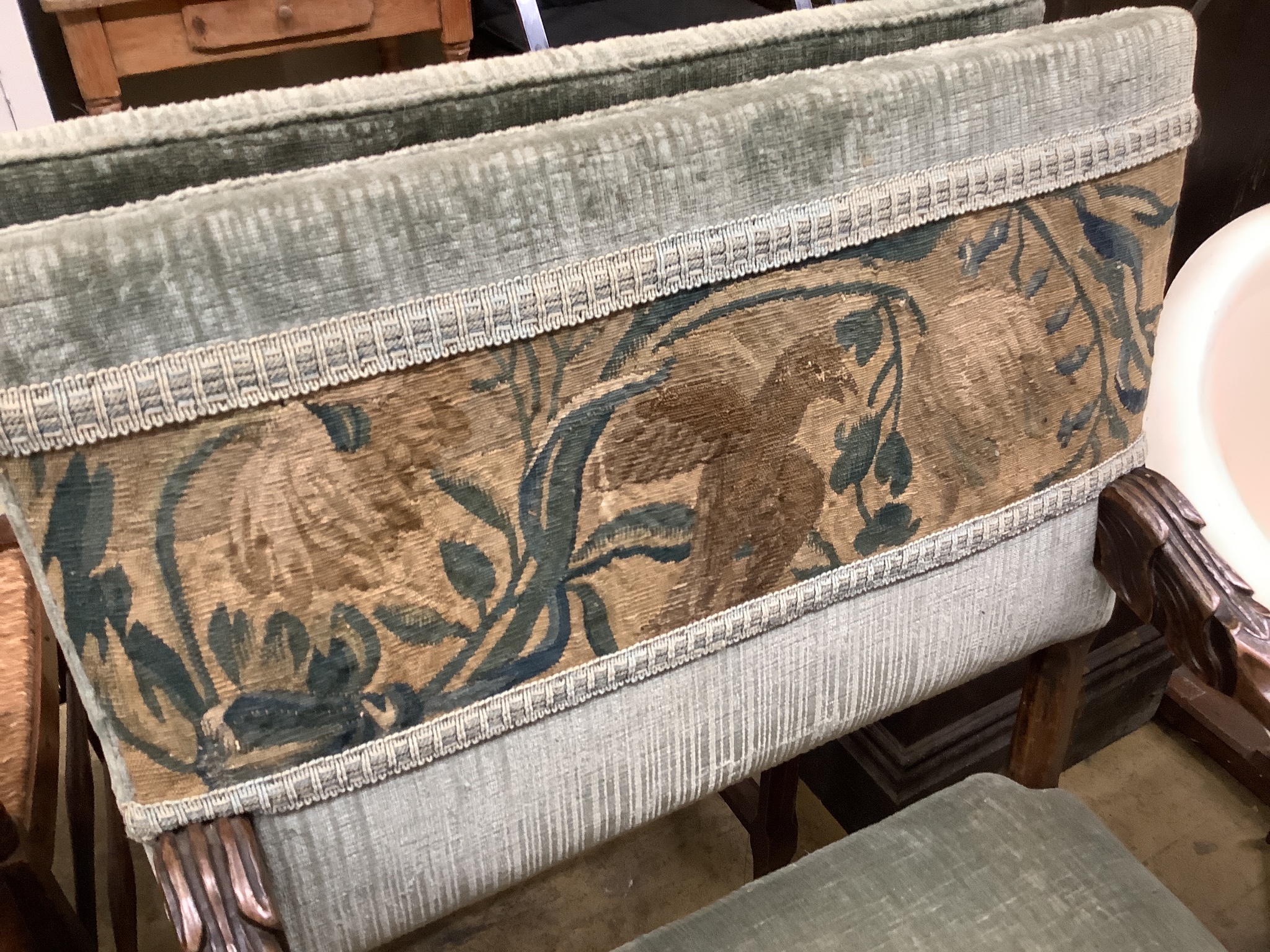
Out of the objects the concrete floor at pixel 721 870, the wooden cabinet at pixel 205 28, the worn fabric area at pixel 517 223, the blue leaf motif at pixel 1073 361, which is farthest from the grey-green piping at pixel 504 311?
the wooden cabinet at pixel 205 28

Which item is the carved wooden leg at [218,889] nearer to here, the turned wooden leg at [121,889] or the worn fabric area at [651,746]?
the worn fabric area at [651,746]

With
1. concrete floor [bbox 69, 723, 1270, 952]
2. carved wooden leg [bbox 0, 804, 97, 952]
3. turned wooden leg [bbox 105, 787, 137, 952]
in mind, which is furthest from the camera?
concrete floor [bbox 69, 723, 1270, 952]

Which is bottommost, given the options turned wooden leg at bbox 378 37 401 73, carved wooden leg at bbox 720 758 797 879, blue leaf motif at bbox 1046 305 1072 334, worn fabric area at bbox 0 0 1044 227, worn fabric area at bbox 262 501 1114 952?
carved wooden leg at bbox 720 758 797 879

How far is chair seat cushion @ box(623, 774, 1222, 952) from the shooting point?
0.65 m

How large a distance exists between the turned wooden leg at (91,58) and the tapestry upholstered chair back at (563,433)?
1.05m

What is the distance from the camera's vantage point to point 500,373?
1.57ft

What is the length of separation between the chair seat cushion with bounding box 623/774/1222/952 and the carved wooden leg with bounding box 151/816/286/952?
273 millimetres

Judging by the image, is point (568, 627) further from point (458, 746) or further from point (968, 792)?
point (968, 792)

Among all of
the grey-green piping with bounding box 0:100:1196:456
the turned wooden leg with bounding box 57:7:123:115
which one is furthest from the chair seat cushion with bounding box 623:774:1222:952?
the turned wooden leg with bounding box 57:7:123:115

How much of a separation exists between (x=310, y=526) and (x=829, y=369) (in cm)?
31

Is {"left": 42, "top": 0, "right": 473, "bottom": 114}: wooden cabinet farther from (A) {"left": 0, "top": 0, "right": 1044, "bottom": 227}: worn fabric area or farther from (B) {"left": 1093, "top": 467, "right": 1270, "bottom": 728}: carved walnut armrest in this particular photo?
(B) {"left": 1093, "top": 467, "right": 1270, "bottom": 728}: carved walnut armrest

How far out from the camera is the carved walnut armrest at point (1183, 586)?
2.15 ft

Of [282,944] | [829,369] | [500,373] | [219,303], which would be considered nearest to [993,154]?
[829,369]

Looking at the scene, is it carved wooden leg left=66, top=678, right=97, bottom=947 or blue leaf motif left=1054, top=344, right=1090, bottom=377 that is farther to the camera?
carved wooden leg left=66, top=678, right=97, bottom=947
